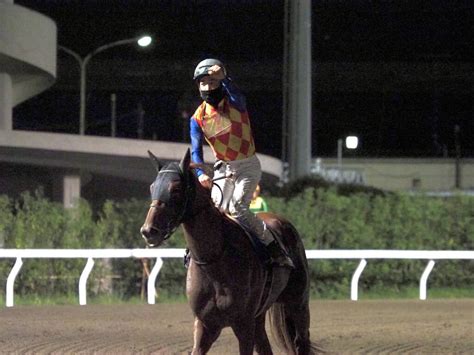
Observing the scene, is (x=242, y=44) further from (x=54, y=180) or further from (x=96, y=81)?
(x=54, y=180)

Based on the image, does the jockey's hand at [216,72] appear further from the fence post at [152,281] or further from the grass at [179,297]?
the grass at [179,297]

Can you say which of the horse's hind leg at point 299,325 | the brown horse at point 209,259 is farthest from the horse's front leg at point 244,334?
the horse's hind leg at point 299,325

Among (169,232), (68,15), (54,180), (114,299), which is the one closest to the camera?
(169,232)

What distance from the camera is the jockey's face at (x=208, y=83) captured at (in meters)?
6.14

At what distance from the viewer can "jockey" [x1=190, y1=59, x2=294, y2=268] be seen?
617 cm

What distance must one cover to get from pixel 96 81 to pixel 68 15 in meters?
3.61

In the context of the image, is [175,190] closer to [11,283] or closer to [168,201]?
[168,201]

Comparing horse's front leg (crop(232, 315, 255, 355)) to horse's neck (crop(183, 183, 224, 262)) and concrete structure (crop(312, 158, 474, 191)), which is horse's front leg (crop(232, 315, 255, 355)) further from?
concrete structure (crop(312, 158, 474, 191))

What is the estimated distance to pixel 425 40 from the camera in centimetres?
5831

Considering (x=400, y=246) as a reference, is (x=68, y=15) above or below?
above

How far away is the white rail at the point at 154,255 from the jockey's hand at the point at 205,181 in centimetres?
873

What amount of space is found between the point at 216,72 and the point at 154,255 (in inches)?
359

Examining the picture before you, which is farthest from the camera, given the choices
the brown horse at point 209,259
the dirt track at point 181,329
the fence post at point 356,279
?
the fence post at point 356,279

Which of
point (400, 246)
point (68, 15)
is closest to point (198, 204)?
point (400, 246)
